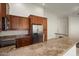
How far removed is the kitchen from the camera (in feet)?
5.52

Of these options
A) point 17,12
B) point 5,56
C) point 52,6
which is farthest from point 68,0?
point 5,56

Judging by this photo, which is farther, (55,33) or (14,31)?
(55,33)

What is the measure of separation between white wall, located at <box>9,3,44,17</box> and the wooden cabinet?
0.19 feet

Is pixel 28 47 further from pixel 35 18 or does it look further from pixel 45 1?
pixel 45 1

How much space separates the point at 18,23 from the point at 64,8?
71cm

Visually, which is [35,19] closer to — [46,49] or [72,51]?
[46,49]

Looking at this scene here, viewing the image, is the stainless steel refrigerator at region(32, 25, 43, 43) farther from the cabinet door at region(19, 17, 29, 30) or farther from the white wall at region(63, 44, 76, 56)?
the white wall at region(63, 44, 76, 56)

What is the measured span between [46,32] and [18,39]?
0.45 meters

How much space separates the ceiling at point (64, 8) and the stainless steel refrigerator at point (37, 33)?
12.6 inches

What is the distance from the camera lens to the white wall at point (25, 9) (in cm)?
171

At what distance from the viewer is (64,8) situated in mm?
1842

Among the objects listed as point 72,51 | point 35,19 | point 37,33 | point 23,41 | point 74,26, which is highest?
point 35,19

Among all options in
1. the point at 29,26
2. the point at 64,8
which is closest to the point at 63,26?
the point at 64,8

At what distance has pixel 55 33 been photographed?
1.90 m
